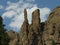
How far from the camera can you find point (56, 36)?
634 ft

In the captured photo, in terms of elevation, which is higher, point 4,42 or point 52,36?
point 4,42

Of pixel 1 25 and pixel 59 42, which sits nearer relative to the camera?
pixel 1 25

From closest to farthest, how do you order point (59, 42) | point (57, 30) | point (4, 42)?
point (4, 42)
point (59, 42)
point (57, 30)

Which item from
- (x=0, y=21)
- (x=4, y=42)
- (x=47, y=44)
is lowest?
(x=47, y=44)

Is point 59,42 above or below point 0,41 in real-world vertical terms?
below

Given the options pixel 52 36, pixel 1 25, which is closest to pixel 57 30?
pixel 52 36

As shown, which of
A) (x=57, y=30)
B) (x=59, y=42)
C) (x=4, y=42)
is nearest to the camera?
(x=4, y=42)

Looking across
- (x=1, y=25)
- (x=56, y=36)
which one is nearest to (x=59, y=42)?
(x=56, y=36)

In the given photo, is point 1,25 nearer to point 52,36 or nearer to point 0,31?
point 0,31

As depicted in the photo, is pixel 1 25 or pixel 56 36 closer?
pixel 1 25

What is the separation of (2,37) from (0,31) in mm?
1259

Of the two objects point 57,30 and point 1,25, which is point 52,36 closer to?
point 57,30

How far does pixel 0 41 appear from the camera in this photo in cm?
4375

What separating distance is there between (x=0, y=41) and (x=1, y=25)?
283 centimetres
